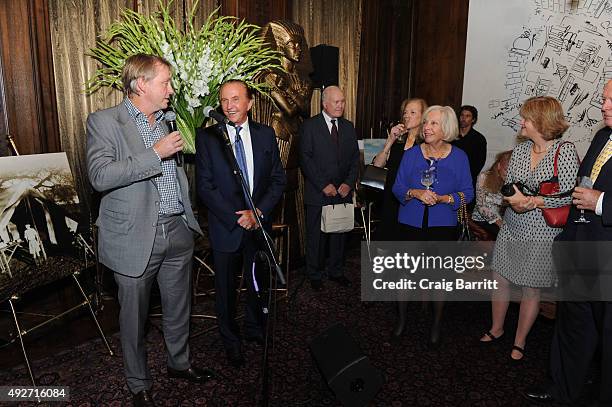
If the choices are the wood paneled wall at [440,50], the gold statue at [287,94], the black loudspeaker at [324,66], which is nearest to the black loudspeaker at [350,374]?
the gold statue at [287,94]

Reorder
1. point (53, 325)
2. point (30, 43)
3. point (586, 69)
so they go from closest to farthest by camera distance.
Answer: point (30, 43)
point (53, 325)
point (586, 69)

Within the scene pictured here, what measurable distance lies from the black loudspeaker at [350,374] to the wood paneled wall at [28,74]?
7.92 ft

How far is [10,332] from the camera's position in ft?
10.8

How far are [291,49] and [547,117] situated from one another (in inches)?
92.9

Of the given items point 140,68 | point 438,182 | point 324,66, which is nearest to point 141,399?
point 140,68

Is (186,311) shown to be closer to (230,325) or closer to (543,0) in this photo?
(230,325)

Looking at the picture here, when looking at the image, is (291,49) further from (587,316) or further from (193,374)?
(587,316)

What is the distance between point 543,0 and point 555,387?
474 centimetres

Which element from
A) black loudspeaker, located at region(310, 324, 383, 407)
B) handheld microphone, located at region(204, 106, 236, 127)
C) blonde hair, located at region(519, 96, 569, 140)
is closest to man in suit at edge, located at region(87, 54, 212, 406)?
handheld microphone, located at region(204, 106, 236, 127)

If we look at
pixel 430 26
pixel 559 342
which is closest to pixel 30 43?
pixel 559 342

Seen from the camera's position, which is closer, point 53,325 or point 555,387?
point 555,387

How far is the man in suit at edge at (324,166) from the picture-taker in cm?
426

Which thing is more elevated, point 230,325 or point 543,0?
point 543,0

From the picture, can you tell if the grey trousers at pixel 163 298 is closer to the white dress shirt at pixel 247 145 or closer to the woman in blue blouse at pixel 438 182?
the white dress shirt at pixel 247 145
